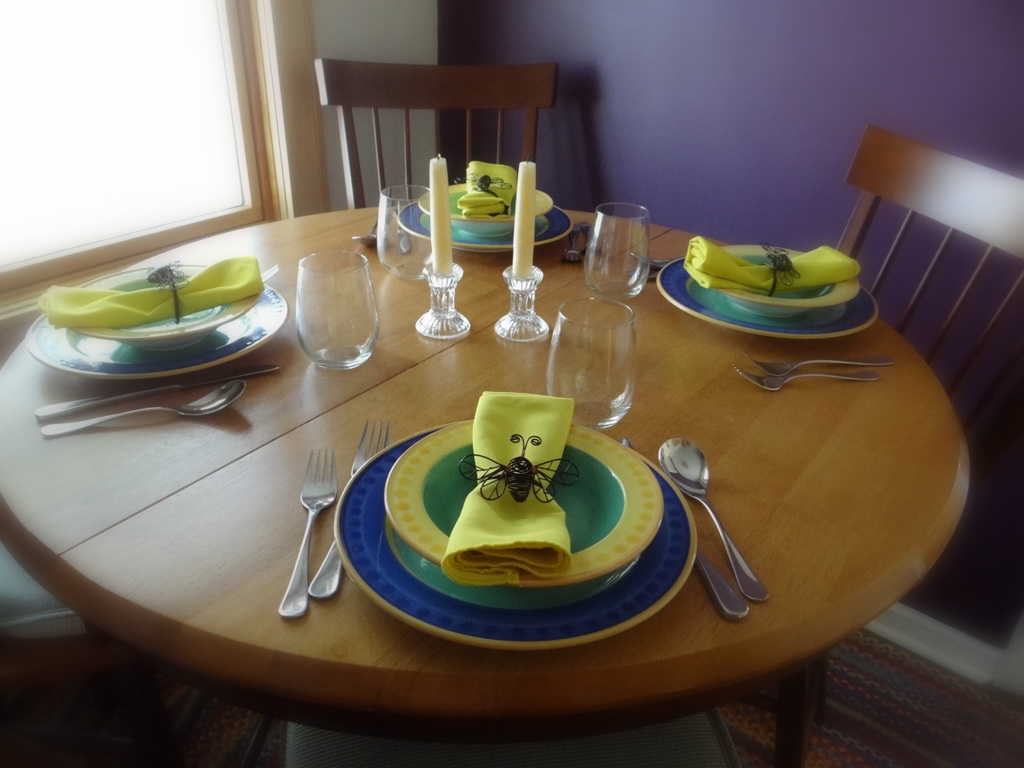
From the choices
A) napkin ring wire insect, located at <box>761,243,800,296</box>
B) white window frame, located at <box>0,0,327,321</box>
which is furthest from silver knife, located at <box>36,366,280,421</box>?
white window frame, located at <box>0,0,327,321</box>

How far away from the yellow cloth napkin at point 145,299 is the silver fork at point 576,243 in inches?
20.0

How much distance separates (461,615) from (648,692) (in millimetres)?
144

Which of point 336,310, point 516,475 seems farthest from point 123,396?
point 516,475

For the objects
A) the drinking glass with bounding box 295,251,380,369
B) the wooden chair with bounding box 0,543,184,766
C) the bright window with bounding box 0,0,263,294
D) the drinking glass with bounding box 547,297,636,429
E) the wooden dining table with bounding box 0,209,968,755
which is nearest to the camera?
the wooden dining table with bounding box 0,209,968,755

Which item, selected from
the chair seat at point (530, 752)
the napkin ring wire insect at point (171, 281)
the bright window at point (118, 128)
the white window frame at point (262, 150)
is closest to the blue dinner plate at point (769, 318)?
the chair seat at point (530, 752)

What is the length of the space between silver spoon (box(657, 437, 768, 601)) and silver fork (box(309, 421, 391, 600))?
0.29 meters

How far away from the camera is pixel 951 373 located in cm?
147

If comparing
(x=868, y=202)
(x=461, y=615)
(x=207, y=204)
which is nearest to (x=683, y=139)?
(x=868, y=202)

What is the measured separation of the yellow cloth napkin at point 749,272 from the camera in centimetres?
100

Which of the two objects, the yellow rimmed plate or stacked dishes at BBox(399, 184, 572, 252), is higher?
the yellow rimmed plate

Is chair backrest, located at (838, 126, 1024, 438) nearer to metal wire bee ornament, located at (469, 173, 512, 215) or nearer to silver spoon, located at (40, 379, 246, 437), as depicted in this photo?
metal wire bee ornament, located at (469, 173, 512, 215)

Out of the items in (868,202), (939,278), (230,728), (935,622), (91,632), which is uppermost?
(868,202)

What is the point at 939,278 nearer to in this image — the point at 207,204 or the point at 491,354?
the point at 491,354

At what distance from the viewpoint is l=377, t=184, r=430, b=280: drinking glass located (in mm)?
984
